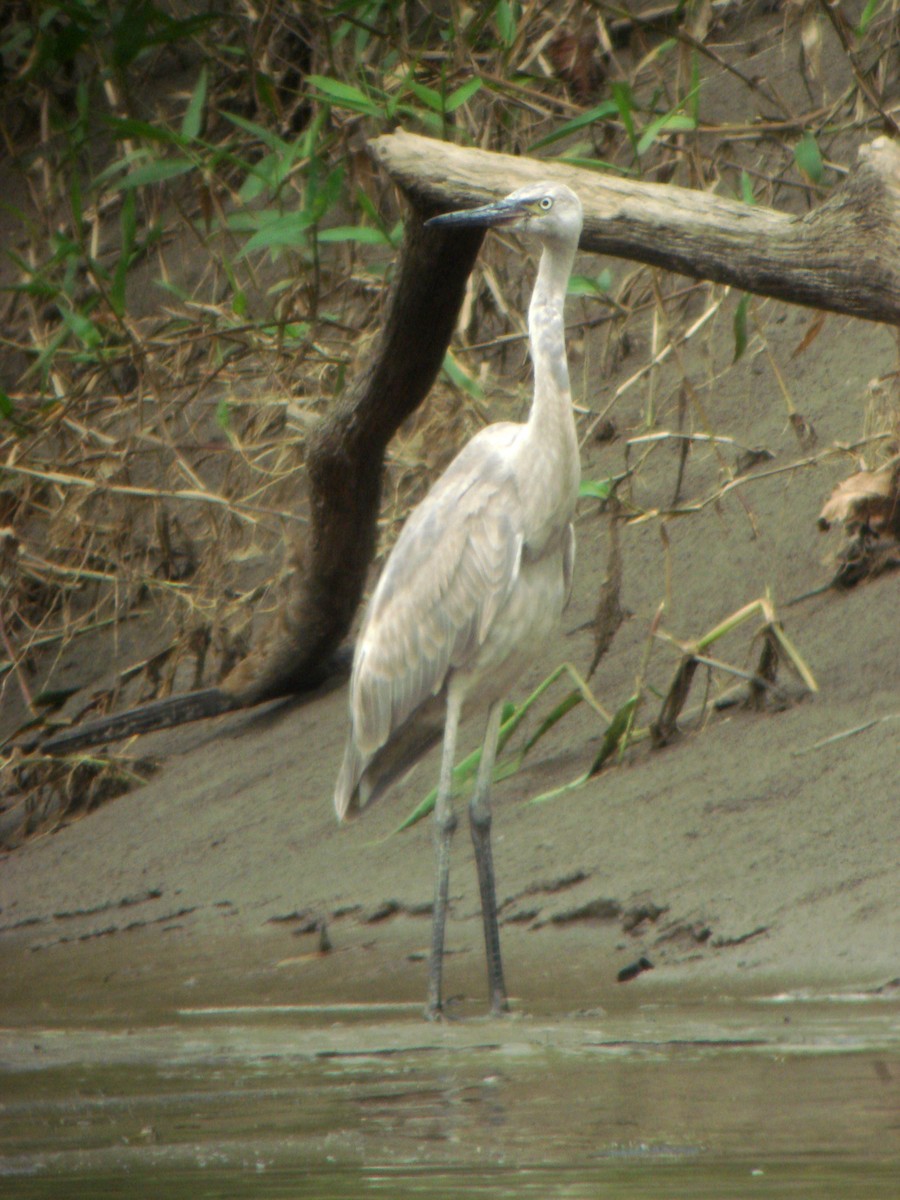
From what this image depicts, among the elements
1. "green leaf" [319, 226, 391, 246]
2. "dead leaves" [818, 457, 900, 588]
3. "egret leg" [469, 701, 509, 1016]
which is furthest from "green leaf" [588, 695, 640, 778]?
"green leaf" [319, 226, 391, 246]

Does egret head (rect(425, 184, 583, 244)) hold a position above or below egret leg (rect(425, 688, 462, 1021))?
above

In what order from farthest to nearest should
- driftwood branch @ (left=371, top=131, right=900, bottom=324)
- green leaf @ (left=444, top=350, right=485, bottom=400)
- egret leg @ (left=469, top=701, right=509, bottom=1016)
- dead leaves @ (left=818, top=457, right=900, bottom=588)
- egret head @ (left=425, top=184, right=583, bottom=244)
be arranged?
green leaf @ (left=444, top=350, right=485, bottom=400) → dead leaves @ (left=818, top=457, right=900, bottom=588) → egret head @ (left=425, top=184, right=583, bottom=244) → egret leg @ (left=469, top=701, right=509, bottom=1016) → driftwood branch @ (left=371, top=131, right=900, bottom=324)

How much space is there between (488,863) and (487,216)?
1655 millimetres

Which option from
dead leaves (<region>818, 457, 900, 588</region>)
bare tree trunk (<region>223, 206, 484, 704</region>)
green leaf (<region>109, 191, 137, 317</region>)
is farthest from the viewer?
green leaf (<region>109, 191, 137, 317</region>)

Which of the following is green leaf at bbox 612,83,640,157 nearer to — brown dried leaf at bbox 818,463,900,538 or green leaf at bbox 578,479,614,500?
green leaf at bbox 578,479,614,500

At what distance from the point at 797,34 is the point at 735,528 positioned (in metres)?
3.06

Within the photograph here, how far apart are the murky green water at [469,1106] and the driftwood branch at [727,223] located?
1.51 metres

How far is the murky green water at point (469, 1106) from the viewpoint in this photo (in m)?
2.33

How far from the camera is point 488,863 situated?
15.2 ft

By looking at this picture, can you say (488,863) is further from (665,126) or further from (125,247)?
(125,247)

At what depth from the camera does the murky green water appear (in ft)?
7.66

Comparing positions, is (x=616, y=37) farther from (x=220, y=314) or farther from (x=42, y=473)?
(x=42, y=473)

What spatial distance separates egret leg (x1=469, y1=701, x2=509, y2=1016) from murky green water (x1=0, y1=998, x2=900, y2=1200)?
0.29m

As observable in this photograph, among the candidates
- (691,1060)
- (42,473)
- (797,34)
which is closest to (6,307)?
(42,473)
